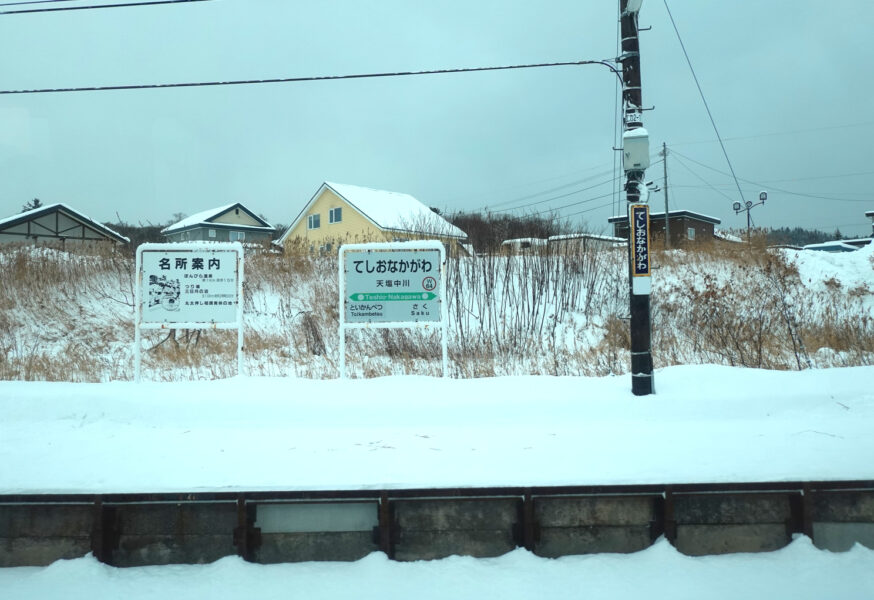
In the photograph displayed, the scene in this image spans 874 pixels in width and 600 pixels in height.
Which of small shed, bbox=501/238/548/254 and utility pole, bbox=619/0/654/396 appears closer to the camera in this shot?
utility pole, bbox=619/0/654/396

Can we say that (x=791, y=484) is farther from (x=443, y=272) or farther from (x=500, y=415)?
(x=443, y=272)

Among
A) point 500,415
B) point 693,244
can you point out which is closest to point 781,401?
point 500,415

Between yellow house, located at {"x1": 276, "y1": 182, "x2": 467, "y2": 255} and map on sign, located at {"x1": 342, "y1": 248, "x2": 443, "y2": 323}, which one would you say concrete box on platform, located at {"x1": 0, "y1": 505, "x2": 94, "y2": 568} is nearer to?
map on sign, located at {"x1": 342, "y1": 248, "x2": 443, "y2": 323}

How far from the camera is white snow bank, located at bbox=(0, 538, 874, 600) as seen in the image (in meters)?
3.49

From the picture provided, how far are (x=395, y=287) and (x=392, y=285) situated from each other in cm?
6

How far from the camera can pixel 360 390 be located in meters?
7.32

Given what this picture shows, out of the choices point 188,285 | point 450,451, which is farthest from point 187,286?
point 450,451

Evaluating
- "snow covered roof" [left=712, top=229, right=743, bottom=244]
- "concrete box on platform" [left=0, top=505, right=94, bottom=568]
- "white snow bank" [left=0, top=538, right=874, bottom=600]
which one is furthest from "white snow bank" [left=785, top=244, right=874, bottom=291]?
"concrete box on platform" [left=0, top=505, right=94, bottom=568]

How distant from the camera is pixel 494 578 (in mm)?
3658

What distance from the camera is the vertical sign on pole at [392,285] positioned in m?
8.40

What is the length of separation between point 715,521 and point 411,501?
7.74 feet

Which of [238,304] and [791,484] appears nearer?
[791,484]

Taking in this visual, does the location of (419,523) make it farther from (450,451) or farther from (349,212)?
(349,212)

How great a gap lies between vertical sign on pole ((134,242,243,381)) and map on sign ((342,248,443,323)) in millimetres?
1815
